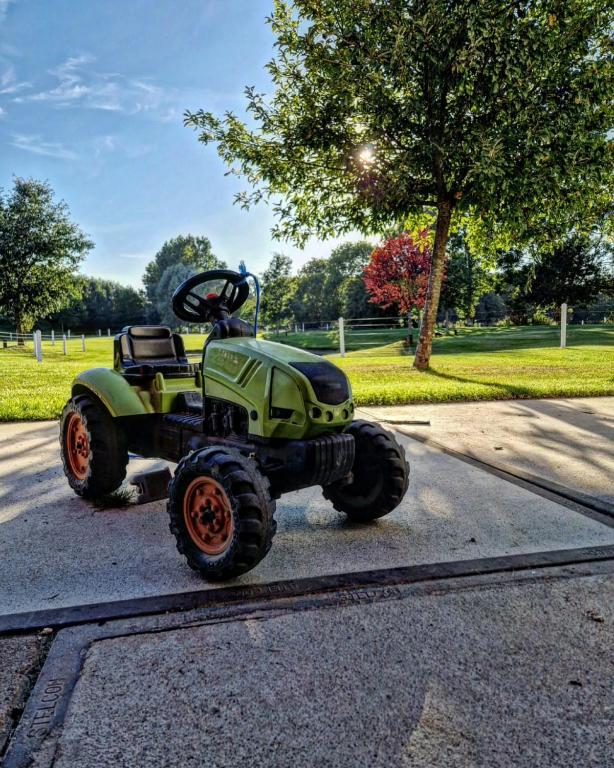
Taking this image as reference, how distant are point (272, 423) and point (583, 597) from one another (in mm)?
1586

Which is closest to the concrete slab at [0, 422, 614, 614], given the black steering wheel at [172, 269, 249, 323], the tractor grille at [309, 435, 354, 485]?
the tractor grille at [309, 435, 354, 485]

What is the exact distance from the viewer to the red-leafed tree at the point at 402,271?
2517 centimetres

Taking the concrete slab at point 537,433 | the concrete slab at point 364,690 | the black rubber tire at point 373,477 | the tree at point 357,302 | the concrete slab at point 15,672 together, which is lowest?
the concrete slab at point 537,433

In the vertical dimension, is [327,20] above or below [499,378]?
above

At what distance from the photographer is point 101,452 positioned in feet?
12.3

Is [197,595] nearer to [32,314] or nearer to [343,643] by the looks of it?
[343,643]

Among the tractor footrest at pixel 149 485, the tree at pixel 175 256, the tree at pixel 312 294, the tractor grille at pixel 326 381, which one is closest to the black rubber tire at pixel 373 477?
the tractor grille at pixel 326 381

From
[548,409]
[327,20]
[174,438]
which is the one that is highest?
[327,20]

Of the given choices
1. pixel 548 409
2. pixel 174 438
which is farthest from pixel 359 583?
pixel 548 409

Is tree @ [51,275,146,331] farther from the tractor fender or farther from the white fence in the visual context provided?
the tractor fender

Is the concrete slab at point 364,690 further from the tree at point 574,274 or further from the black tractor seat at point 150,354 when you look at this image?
the tree at point 574,274

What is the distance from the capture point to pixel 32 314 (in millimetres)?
32719

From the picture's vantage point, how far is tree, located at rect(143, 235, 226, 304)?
83.8 meters

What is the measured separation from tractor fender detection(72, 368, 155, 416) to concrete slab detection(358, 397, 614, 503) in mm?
3039
